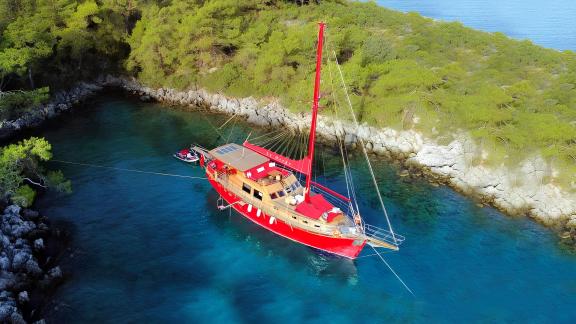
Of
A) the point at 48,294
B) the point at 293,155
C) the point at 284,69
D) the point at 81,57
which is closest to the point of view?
the point at 48,294

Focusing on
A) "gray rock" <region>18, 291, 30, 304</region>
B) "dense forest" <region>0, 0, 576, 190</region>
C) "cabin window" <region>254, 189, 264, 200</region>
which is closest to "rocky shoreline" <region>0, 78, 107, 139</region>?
"dense forest" <region>0, 0, 576, 190</region>

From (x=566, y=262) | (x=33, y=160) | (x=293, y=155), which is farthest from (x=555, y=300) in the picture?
(x=33, y=160)

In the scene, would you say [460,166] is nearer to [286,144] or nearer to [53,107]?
[286,144]

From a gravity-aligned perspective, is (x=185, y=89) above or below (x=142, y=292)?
above

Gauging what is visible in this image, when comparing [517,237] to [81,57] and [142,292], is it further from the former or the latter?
[81,57]

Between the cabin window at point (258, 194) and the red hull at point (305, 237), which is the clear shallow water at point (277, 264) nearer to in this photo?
the red hull at point (305, 237)

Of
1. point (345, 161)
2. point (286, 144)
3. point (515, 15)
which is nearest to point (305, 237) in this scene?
point (345, 161)

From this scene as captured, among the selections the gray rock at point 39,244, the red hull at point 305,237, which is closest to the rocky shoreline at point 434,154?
the red hull at point 305,237
